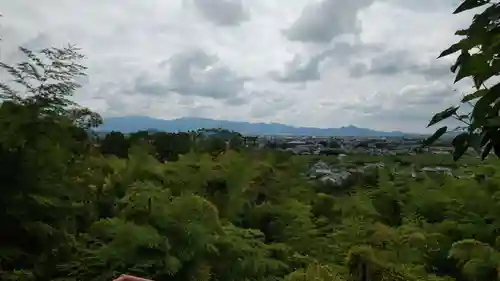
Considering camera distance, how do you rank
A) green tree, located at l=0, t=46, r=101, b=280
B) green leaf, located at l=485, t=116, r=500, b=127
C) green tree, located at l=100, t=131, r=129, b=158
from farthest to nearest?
1. green tree, located at l=100, t=131, r=129, b=158
2. green tree, located at l=0, t=46, r=101, b=280
3. green leaf, located at l=485, t=116, r=500, b=127

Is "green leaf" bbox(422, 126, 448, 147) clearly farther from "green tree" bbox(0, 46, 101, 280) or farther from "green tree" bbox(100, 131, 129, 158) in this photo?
"green tree" bbox(100, 131, 129, 158)

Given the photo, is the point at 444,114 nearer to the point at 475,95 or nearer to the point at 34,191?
the point at 475,95

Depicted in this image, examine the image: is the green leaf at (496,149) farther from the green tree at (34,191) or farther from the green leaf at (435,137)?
the green tree at (34,191)

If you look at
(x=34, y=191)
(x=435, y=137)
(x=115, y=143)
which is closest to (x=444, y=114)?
(x=435, y=137)

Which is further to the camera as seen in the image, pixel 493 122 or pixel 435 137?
pixel 435 137

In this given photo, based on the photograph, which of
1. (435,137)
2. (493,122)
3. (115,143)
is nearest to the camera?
→ (493,122)

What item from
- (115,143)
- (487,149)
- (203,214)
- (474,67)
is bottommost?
(203,214)

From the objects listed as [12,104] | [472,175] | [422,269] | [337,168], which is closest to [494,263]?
[422,269]

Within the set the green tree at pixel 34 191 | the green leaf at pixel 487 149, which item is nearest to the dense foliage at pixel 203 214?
the green tree at pixel 34 191

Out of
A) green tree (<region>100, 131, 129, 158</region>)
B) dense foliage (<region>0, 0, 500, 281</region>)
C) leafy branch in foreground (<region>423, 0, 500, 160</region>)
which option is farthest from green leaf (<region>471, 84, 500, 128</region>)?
green tree (<region>100, 131, 129, 158</region>)
